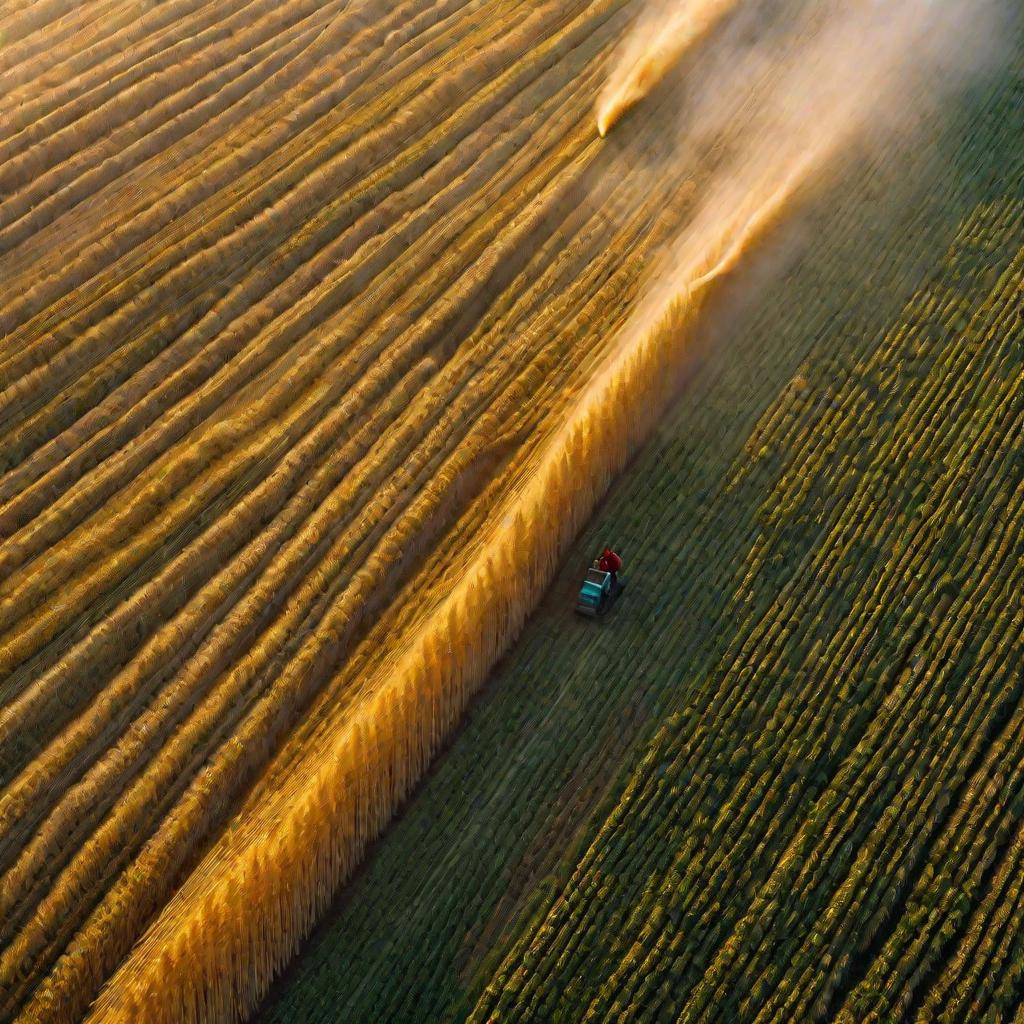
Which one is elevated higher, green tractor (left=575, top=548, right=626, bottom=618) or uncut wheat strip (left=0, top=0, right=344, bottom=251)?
uncut wheat strip (left=0, top=0, right=344, bottom=251)

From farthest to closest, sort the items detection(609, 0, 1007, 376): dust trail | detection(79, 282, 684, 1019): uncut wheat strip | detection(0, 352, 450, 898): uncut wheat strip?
detection(609, 0, 1007, 376): dust trail → detection(0, 352, 450, 898): uncut wheat strip → detection(79, 282, 684, 1019): uncut wheat strip

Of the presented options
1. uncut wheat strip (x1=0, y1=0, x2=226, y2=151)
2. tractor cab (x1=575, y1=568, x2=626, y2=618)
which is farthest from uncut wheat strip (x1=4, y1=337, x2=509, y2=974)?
uncut wheat strip (x1=0, y1=0, x2=226, y2=151)

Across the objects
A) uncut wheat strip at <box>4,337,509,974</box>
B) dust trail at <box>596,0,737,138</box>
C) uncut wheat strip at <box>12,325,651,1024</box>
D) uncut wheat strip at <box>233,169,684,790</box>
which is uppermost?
dust trail at <box>596,0,737,138</box>

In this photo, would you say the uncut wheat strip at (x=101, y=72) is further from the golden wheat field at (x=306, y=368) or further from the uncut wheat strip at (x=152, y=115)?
the uncut wheat strip at (x=152, y=115)

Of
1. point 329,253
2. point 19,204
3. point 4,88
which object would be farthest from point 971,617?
point 4,88

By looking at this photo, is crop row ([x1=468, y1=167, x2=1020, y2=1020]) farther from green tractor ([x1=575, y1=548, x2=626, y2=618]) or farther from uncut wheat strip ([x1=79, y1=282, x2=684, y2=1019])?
uncut wheat strip ([x1=79, y1=282, x2=684, y2=1019])

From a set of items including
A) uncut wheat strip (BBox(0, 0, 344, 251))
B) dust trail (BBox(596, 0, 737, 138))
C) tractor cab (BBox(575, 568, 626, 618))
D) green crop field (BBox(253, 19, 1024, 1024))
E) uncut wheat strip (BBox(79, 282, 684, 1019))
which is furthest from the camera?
dust trail (BBox(596, 0, 737, 138))

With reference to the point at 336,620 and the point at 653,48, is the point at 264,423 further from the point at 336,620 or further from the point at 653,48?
the point at 653,48

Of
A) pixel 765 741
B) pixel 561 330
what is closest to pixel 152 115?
pixel 561 330

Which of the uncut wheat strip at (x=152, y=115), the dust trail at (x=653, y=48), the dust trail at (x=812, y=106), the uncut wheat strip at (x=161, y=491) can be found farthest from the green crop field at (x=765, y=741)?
the uncut wheat strip at (x=152, y=115)
